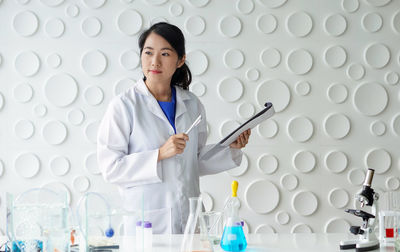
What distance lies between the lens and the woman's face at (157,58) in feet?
8.00

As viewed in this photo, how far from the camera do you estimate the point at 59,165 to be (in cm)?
366

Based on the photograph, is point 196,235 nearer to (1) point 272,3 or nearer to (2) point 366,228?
(2) point 366,228

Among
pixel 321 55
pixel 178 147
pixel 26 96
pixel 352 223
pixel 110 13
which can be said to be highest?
pixel 110 13

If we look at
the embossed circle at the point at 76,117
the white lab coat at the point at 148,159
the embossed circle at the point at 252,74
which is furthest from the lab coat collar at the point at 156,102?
the embossed circle at the point at 76,117

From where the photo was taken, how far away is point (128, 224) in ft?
5.64

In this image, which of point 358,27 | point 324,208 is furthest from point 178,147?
point 358,27

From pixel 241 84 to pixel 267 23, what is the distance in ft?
1.58

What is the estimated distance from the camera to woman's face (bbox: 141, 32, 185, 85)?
2.44 meters

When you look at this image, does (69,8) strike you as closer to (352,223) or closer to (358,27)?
(358,27)

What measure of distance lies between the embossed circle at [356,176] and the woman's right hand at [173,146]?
1.83 m

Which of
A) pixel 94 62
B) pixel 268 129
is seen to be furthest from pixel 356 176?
pixel 94 62

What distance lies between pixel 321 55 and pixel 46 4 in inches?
80.4

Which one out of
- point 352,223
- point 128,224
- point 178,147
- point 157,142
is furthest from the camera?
point 352,223

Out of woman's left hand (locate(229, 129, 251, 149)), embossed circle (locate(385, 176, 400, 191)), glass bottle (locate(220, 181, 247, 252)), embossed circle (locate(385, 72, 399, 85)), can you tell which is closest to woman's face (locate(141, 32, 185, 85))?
woman's left hand (locate(229, 129, 251, 149))
